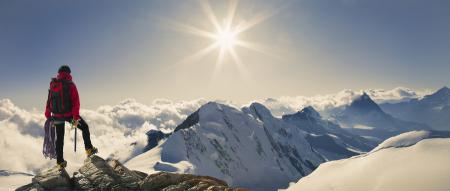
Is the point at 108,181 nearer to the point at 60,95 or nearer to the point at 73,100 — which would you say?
the point at 73,100

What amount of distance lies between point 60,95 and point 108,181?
196 inches

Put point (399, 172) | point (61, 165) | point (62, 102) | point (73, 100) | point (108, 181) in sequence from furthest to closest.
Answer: point (399, 172) < point (61, 165) < point (73, 100) < point (62, 102) < point (108, 181)

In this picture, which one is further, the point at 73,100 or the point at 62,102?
the point at 73,100

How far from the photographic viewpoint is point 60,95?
19.2 meters

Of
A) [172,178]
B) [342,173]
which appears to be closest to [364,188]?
[342,173]

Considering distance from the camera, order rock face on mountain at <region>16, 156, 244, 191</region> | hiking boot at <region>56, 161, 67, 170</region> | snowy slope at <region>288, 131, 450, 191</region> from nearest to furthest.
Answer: rock face on mountain at <region>16, 156, 244, 191</region>
hiking boot at <region>56, 161, 67, 170</region>
snowy slope at <region>288, 131, 450, 191</region>

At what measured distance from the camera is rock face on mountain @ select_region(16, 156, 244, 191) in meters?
18.3

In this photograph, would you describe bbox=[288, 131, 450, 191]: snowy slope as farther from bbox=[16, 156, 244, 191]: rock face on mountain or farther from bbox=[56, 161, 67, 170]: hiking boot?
bbox=[56, 161, 67, 170]: hiking boot

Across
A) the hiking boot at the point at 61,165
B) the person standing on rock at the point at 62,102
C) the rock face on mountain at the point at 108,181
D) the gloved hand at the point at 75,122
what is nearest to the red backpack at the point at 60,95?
the person standing on rock at the point at 62,102

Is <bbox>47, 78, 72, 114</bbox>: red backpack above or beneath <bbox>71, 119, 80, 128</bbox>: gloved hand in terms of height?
above

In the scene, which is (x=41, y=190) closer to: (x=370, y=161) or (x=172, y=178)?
(x=172, y=178)

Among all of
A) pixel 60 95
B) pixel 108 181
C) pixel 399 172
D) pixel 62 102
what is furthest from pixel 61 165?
pixel 399 172

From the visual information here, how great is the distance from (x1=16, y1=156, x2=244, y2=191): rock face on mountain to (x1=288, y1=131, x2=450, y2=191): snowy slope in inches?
394

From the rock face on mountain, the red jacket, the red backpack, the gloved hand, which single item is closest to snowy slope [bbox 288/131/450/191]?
the rock face on mountain
